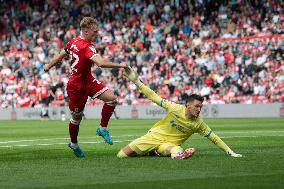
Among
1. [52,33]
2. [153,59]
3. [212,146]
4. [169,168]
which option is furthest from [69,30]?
[169,168]

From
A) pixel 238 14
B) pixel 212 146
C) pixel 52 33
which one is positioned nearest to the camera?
pixel 212 146

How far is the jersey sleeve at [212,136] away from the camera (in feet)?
45.8

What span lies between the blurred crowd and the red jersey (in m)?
23.7

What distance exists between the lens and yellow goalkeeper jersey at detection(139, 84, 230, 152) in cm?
1398

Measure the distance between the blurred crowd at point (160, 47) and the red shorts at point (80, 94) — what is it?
23495 millimetres

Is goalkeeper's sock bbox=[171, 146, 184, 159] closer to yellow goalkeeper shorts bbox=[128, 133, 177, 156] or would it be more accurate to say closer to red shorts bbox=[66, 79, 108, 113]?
yellow goalkeeper shorts bbox=[128, 133, 177, 156]

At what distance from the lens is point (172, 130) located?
14359 millimetres

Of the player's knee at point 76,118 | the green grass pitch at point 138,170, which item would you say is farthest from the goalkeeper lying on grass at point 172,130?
the player's knee at point 76,118

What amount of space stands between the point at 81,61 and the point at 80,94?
0.62 meters

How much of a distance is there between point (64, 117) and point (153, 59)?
5.52 metres

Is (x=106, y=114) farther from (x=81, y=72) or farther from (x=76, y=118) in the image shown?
(x=81, y=72)

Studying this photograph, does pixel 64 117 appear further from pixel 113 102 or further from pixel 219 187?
pixel 219 187

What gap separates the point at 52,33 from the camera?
48.3m

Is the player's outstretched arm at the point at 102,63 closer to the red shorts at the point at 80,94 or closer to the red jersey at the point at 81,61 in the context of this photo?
the red jersey at the point at 81,61
